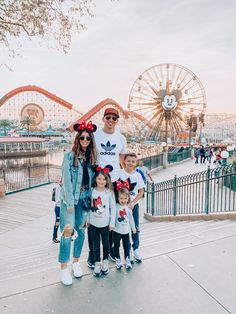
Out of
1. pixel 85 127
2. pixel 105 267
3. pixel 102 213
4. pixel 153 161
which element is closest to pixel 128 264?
pixel 105 267

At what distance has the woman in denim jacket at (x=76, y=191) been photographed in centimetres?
266

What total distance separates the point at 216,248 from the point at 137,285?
1353 mm

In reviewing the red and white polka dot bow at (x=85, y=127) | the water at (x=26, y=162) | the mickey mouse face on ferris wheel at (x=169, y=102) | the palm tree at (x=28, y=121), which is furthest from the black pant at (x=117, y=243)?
the palm tree at (x=28, y=121)

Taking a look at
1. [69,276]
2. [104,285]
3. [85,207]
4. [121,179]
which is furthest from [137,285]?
[121,179]

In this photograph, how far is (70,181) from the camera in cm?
266

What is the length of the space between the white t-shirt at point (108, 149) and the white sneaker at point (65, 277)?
3.47ft

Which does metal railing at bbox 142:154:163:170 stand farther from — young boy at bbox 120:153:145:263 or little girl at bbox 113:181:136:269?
little girl at bbox 113:181:136:269

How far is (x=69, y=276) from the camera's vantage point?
264cm

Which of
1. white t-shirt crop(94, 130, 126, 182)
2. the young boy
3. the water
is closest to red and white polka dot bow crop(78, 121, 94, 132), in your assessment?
white t-shirt crop(94, 130, 126, 182)

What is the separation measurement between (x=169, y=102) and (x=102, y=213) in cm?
3031

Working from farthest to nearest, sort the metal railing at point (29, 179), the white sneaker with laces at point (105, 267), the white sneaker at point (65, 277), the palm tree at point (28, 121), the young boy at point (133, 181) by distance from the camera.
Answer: the palm tree at point (28, 121)
the metal railing at point (29, 179)
the young boy at point (133, 181)
the white sneaker with laces at point (105, 267)
the white sneaker at point (65, 277)

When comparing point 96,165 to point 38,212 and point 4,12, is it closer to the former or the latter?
point 4,12

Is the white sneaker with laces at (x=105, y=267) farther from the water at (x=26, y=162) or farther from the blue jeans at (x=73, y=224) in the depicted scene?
the water at (x=26, y=162)

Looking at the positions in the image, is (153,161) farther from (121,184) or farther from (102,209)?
(102,209)
